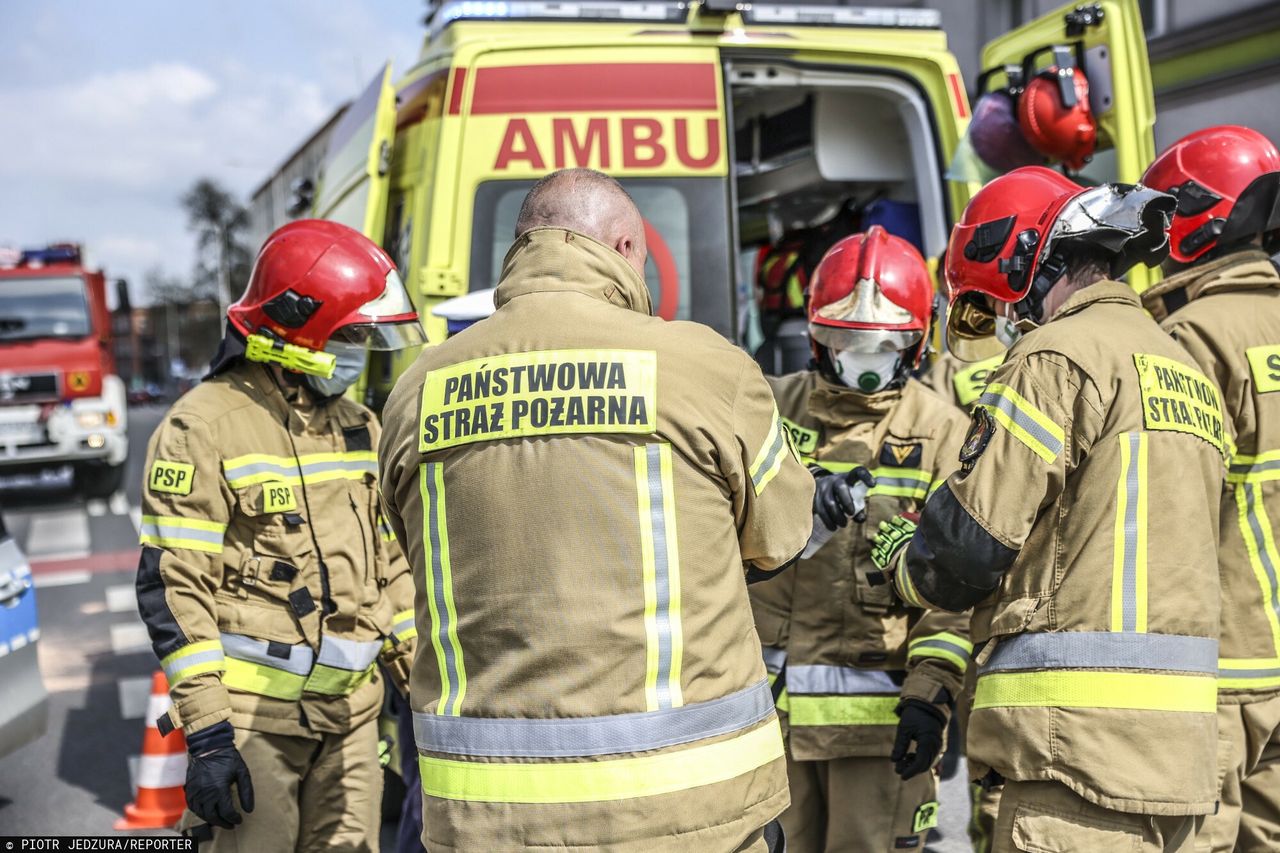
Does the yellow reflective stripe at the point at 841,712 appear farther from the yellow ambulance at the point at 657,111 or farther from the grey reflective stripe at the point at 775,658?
the yellow ambulance at the point at 657,111

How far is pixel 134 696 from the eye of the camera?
20.8 ft

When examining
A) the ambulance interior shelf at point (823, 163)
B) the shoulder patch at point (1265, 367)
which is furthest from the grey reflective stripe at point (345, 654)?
the ambulance interior shelf at point (823, 163)

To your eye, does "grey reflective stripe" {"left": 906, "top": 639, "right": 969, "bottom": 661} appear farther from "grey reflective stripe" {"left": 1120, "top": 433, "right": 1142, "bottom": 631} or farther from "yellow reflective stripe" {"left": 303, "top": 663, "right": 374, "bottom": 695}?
"yellow reflective stripe" {"left": 303, "top": 663, "right": 374, "bottom": 695}

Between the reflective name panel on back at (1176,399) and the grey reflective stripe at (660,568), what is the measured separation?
99 cm

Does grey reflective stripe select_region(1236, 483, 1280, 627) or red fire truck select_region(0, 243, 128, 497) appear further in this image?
red fire truck select_region(0, 243, 128, 497)

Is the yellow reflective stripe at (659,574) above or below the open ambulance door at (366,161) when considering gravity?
below

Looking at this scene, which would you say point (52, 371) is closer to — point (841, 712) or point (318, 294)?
point (318, 294)

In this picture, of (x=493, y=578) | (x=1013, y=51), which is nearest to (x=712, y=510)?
(x=493, y=578)

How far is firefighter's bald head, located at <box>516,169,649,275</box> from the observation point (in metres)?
2.02

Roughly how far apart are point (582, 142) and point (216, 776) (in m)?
2.37

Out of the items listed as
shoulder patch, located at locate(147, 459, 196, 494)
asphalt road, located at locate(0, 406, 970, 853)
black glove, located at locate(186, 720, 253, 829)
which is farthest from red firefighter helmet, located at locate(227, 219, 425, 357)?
asphalt road, located at locate(0, 406, 970, 853)

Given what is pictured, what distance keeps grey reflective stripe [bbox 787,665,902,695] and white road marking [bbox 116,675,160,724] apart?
4.22m

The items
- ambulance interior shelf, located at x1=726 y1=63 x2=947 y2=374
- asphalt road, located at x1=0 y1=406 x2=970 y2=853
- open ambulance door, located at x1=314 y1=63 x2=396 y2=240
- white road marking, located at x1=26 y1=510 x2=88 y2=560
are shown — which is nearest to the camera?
open ambulance door, located at x1=314 y1=63 x2=396 y2=240

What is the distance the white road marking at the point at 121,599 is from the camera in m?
8.45
